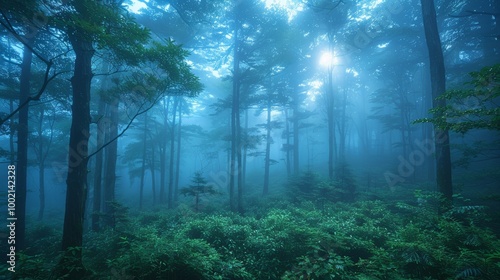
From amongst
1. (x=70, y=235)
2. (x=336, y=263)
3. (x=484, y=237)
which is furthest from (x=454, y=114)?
(x=70, y=235)

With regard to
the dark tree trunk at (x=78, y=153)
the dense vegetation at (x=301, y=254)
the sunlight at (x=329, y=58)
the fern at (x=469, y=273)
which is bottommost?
the dense vegetation at (x=301, y=254)

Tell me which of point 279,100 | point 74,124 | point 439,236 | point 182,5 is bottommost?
point 439,236

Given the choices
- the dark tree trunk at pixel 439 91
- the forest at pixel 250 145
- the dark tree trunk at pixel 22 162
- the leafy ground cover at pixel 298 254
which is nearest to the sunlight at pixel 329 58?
the forest at pixel 250 145

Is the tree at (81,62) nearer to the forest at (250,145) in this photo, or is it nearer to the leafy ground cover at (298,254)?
the forest at (250,145)

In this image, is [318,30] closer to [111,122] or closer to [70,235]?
[111,122]

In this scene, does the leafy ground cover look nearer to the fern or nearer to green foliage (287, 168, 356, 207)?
the fern

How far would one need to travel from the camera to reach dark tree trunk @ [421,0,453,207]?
8.80 metres

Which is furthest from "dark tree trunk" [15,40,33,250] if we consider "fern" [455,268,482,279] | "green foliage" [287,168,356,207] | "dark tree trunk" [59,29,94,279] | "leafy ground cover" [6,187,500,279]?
"fern" [455,268,482,279]

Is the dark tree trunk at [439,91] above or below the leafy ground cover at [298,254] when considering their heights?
above

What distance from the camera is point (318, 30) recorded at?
20.2 metres

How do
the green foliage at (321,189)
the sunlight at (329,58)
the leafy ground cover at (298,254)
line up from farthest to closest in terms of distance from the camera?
the sunlight at (329,58), the green foliage at (321,189), the leafy ground cover at (298,254)

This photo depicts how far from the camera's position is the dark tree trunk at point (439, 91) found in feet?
28.9

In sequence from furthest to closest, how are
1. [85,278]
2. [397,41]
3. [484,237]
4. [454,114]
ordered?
1. [397,41]
2. [454,114]
3. [484,237]
4. [85,278]

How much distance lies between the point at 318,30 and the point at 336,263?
20.6m
